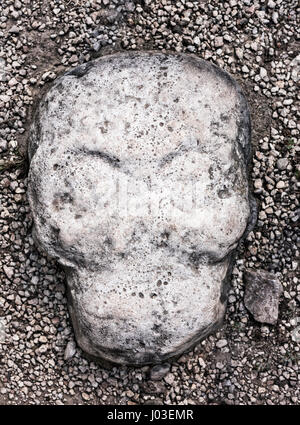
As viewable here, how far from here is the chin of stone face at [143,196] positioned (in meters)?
4.06

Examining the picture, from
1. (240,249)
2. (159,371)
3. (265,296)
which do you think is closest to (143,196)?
(240,249)

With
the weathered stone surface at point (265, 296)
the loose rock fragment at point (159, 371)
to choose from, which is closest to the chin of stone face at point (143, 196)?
the loose rock fragment at point (159, 371)

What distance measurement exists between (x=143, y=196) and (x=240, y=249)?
1047mm

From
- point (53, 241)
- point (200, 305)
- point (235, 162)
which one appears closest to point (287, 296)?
point (200, 305)

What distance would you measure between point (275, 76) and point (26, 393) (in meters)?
3.21

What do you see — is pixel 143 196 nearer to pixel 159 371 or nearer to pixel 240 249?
pixel 240 249

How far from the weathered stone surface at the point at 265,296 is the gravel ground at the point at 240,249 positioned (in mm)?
73

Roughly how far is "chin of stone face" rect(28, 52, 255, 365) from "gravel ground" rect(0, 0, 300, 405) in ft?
1.43

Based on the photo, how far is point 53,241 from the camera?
425 cm

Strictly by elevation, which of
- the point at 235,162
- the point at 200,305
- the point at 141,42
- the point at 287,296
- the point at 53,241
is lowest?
the point at 287,296

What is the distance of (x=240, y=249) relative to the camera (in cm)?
466

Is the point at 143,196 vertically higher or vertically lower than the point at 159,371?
higher

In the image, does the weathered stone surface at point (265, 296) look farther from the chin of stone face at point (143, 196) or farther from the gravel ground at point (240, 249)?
the chin of stone face at point (143, 196)

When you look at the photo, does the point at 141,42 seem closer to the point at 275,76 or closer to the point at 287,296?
the point at 275,76
